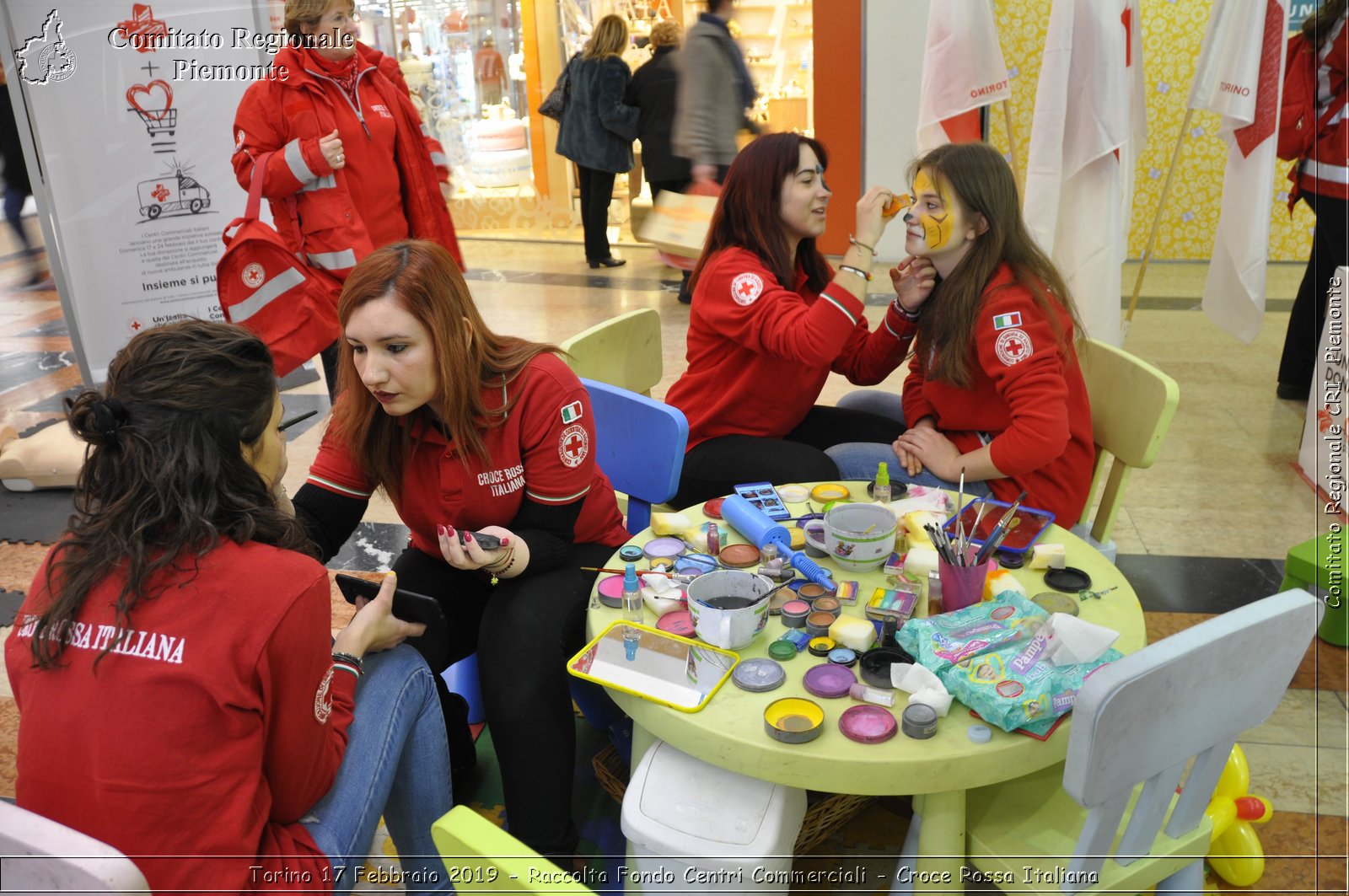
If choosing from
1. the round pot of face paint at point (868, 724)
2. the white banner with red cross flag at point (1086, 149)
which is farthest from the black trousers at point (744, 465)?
the white banner with red cross flag at point (1086, 149)

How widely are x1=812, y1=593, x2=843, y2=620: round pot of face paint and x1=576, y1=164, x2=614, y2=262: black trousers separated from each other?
16.6ft

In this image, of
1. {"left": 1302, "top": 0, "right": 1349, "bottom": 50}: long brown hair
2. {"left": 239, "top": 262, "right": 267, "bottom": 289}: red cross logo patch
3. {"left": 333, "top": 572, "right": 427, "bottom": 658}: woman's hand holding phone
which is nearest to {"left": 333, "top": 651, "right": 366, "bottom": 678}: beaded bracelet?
{"left": 333, "top": 572, "right": 427, "bottom": 658}: woman's hand holding phone

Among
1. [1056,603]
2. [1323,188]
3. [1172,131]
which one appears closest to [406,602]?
[1056,603]

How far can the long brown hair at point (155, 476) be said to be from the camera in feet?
4.01

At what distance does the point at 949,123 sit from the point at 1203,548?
5.48 feet

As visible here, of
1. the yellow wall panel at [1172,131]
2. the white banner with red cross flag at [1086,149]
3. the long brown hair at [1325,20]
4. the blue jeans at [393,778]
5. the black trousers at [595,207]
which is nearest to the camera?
the blue jeans at [393,778]

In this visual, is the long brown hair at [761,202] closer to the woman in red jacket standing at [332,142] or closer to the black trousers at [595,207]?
the woman in red jacket standing at [332,142]

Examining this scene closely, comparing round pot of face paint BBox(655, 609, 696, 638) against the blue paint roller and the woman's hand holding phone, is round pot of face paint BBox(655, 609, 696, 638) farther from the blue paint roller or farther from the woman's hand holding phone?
the woman's hand holding phone

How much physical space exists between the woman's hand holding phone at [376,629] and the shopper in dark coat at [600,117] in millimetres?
4848

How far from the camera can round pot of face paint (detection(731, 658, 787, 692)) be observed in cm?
145

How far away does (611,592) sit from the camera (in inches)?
66.9

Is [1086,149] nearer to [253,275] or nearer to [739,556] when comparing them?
[739,556]

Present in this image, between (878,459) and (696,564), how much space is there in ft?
2.84

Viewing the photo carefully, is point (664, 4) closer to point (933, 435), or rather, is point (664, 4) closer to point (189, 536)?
point (933, 435)
